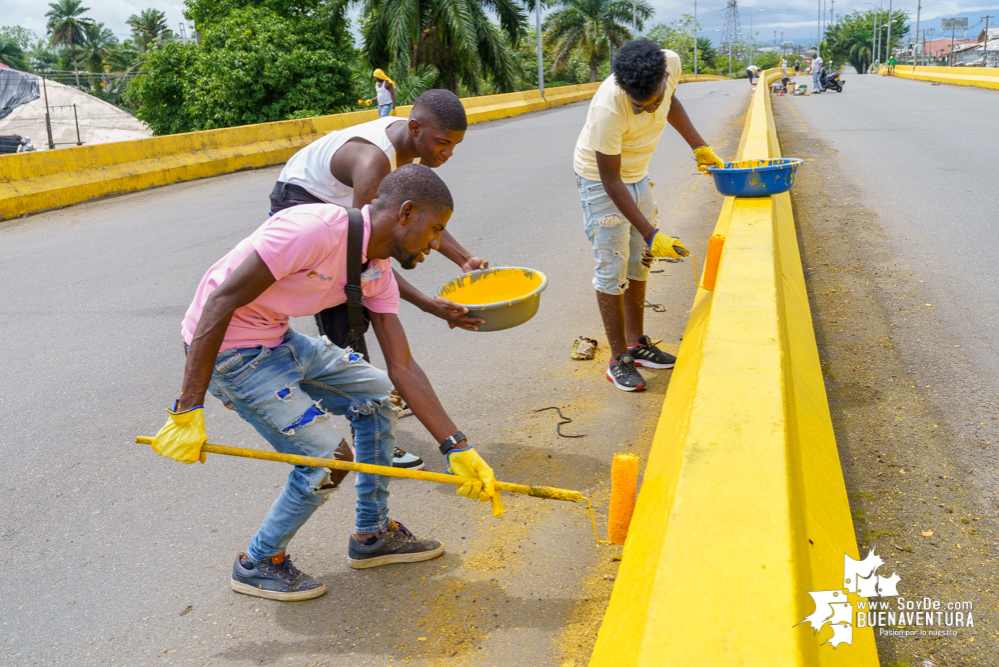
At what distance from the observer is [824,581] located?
70.9 inches

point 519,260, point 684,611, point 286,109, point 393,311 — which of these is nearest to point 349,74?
point 286,109

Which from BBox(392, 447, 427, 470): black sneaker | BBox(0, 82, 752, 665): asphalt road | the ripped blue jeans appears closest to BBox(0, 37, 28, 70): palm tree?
BBox(0, 82, 752, 665): asphalt road

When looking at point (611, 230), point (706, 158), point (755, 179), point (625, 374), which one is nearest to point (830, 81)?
point (755, 179)

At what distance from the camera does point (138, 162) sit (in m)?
11.5

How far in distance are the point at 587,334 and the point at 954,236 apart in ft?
12.1

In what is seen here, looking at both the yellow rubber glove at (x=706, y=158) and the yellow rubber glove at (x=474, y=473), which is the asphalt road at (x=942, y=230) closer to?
the yellow rubber glove at (x=706, y=158)

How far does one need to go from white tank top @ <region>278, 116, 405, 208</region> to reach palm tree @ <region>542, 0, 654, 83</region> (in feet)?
145

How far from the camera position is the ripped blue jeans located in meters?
2.49

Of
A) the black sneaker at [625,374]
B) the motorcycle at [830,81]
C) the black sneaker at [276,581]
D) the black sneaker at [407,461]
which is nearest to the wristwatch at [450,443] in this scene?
the black sneaker at [276,581]

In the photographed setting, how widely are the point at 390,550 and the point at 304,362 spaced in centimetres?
76

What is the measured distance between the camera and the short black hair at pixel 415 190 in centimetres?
243

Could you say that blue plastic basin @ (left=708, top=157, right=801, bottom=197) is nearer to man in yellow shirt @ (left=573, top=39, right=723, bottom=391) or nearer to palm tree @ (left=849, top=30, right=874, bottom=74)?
man in yellow shirt @ (left=573, top=39, right=723, bottom=391)

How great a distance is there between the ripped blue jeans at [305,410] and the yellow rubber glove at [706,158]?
8.99 feet

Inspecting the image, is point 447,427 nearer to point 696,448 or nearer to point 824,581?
point 696,448
